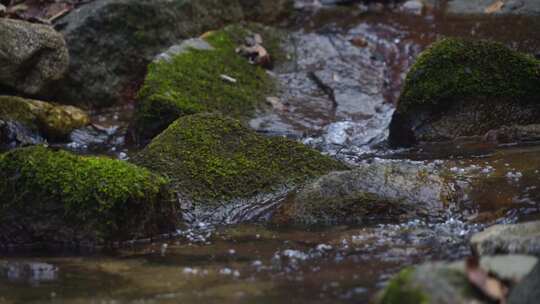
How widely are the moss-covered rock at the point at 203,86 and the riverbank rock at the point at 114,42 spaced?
683 millimetres

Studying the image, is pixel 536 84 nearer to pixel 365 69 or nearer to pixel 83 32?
pixel 365 69

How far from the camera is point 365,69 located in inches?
397

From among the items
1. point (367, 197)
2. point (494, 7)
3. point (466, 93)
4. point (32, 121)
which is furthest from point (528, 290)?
point (494, 7)

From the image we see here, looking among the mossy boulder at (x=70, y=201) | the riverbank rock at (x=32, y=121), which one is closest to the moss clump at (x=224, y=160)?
the mossy boulder at (x=70, y=201)

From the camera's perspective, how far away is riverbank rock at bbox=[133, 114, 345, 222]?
5.73 m

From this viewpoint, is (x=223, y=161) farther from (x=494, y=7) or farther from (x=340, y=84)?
(x=494, y=7)

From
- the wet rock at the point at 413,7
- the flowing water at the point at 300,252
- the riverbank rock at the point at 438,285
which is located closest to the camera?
the riverbank rock at the point at 438,285

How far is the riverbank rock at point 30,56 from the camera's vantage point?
28.3ft

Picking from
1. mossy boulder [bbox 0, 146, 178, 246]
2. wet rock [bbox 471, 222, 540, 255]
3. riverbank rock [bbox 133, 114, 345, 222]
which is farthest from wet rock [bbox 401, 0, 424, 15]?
wet rock [bbox 471, 222, 540, 255]

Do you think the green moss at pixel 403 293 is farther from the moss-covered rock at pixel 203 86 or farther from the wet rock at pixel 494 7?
the wet rock at pixel 494 7

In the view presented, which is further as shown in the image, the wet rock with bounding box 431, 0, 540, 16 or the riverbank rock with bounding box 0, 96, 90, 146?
the wet rock with bounding box 431, 0, 540, 16

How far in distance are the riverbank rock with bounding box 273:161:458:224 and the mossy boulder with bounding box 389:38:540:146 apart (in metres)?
1.99

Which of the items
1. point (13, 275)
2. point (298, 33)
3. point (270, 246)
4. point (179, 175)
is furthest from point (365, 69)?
point (13, 275)

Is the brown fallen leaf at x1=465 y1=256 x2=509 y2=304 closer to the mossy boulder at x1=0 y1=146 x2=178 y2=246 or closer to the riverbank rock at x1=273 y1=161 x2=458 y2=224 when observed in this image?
the riverbank rock at x1=273 y1=161 x2=458 y2=224
